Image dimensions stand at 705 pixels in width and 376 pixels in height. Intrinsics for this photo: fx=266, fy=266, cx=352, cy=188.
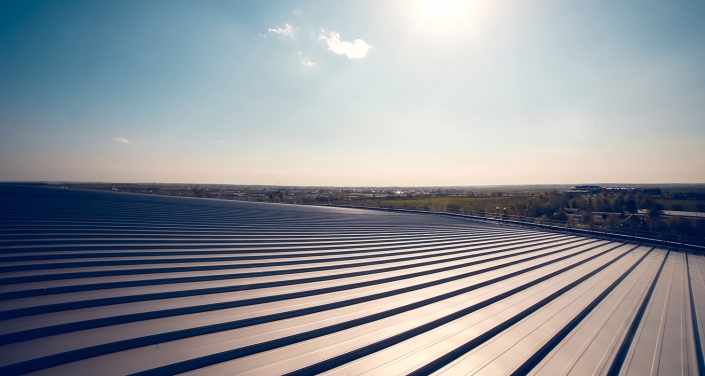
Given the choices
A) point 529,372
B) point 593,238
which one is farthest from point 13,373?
point 593,238

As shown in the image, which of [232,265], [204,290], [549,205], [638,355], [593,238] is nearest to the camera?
[638,355]

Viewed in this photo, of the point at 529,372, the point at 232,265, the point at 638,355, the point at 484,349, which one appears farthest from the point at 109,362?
the point at 638,355

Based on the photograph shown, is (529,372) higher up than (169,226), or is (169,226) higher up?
(169,226)

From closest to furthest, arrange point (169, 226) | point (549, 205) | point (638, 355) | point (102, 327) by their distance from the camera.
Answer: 1. point (102, 327)
2. point (638, 355)
3. point (169, 226)
4. point (549, 205)

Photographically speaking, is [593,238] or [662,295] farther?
[593,238]

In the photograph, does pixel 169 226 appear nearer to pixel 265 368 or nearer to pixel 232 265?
pixel 232 265

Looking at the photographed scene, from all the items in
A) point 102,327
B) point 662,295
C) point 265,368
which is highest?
point 102,327
